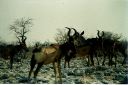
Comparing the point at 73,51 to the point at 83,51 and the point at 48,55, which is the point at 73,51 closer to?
the point at 83,51

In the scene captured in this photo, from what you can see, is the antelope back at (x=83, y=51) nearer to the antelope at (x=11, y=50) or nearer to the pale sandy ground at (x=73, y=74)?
the pale sandy ground at (x=73, y=74)

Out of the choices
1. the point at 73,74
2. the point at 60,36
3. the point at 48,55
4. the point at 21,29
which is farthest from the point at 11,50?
the point at 73,74

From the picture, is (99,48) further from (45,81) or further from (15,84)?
(15,84)

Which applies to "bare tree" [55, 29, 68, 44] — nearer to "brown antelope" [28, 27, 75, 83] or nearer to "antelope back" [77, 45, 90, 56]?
"brown antelope" [28, 27, 75, 83]

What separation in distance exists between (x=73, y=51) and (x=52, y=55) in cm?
19

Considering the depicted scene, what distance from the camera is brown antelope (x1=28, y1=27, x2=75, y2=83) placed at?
91.7 inches

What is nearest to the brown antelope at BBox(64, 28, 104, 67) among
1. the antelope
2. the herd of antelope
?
the herd of antelope

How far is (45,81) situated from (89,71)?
40 centimetres

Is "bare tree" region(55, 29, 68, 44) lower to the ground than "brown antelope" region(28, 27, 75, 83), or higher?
higher

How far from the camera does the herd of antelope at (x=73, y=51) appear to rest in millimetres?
2334

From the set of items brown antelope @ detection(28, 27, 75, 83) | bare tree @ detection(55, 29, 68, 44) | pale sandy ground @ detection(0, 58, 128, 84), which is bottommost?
pale sandy ground @ detection(0, 58, 128, 84)

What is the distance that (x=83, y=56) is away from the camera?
237cm

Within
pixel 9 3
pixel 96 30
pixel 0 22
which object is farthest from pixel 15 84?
pixel 96 30

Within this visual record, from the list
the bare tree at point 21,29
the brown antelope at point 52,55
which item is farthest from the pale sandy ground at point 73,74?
the bare tree at point 21,29
